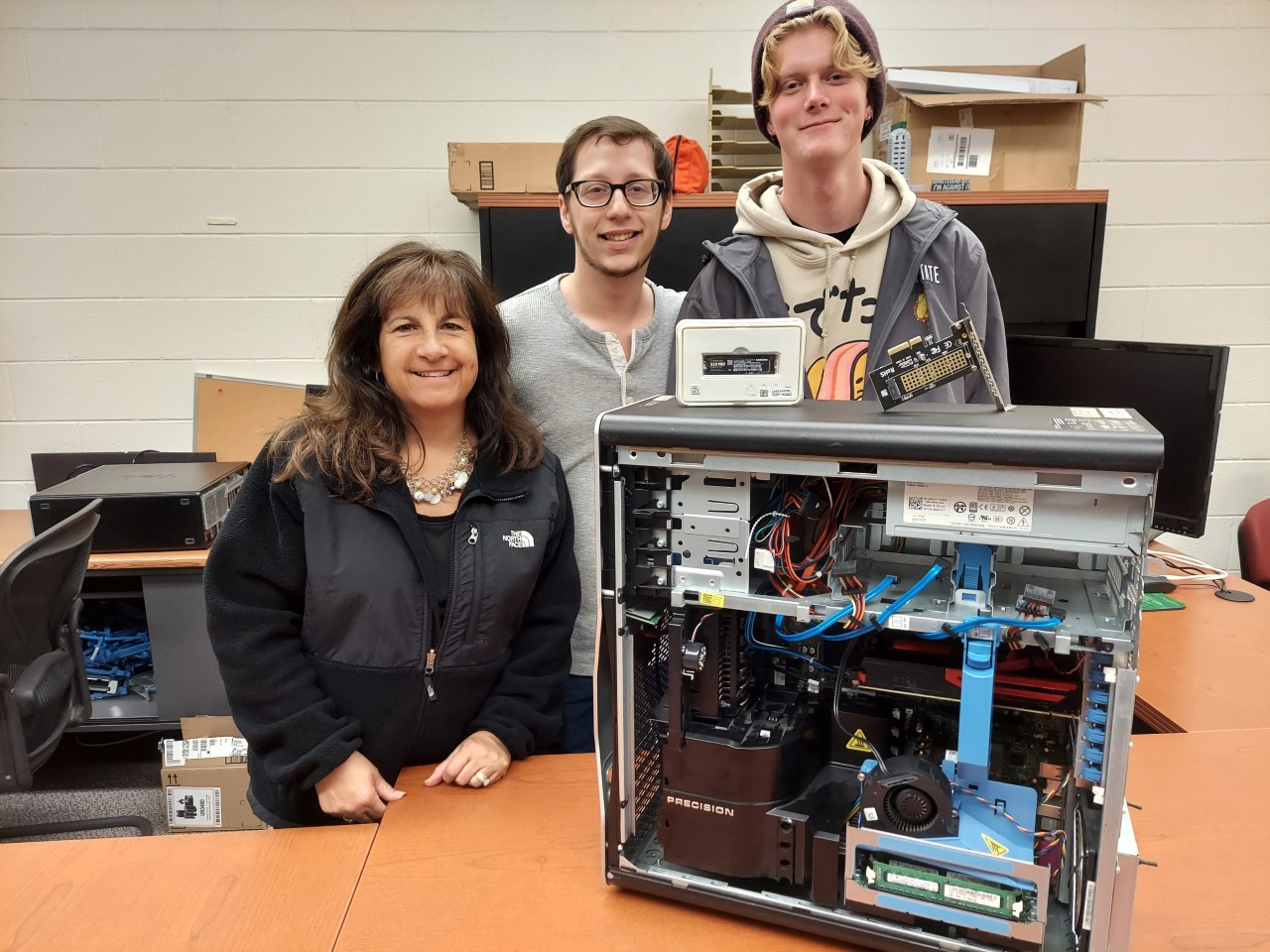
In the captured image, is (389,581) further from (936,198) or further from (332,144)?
(332,144)

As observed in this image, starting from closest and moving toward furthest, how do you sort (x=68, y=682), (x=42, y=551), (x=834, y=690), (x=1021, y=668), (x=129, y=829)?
(x=1021, y=668) < (x=834, y=690) < (x=42, y=551) < (x=68, y=682) < (x=129, y=829)

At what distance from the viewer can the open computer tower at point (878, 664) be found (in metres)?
0.78

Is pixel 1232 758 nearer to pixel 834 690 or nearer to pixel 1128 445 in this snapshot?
pixel 834 690

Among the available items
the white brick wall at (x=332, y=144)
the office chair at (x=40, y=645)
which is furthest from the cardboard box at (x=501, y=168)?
the office chair at (x=40, y=645)

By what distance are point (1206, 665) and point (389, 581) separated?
1.55 metres

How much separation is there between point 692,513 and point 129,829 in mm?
2275

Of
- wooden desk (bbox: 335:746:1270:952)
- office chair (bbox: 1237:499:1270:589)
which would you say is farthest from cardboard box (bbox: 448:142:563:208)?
office chair (bbox: 1237:499:1270:589)

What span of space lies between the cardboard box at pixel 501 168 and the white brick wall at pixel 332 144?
34 cm

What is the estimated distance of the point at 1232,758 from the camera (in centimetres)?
125

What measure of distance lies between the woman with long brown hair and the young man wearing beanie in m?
0.49

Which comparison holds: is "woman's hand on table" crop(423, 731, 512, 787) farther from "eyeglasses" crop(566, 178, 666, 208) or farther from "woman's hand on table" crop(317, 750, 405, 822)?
"eyeglasses" crop(566, 178, 666, 208)

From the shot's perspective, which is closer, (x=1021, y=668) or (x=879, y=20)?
(x=1021, y=668)

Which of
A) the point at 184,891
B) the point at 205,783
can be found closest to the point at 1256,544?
the point at 184,891

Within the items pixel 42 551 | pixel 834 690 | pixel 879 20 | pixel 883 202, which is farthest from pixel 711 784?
pixel 879 20
